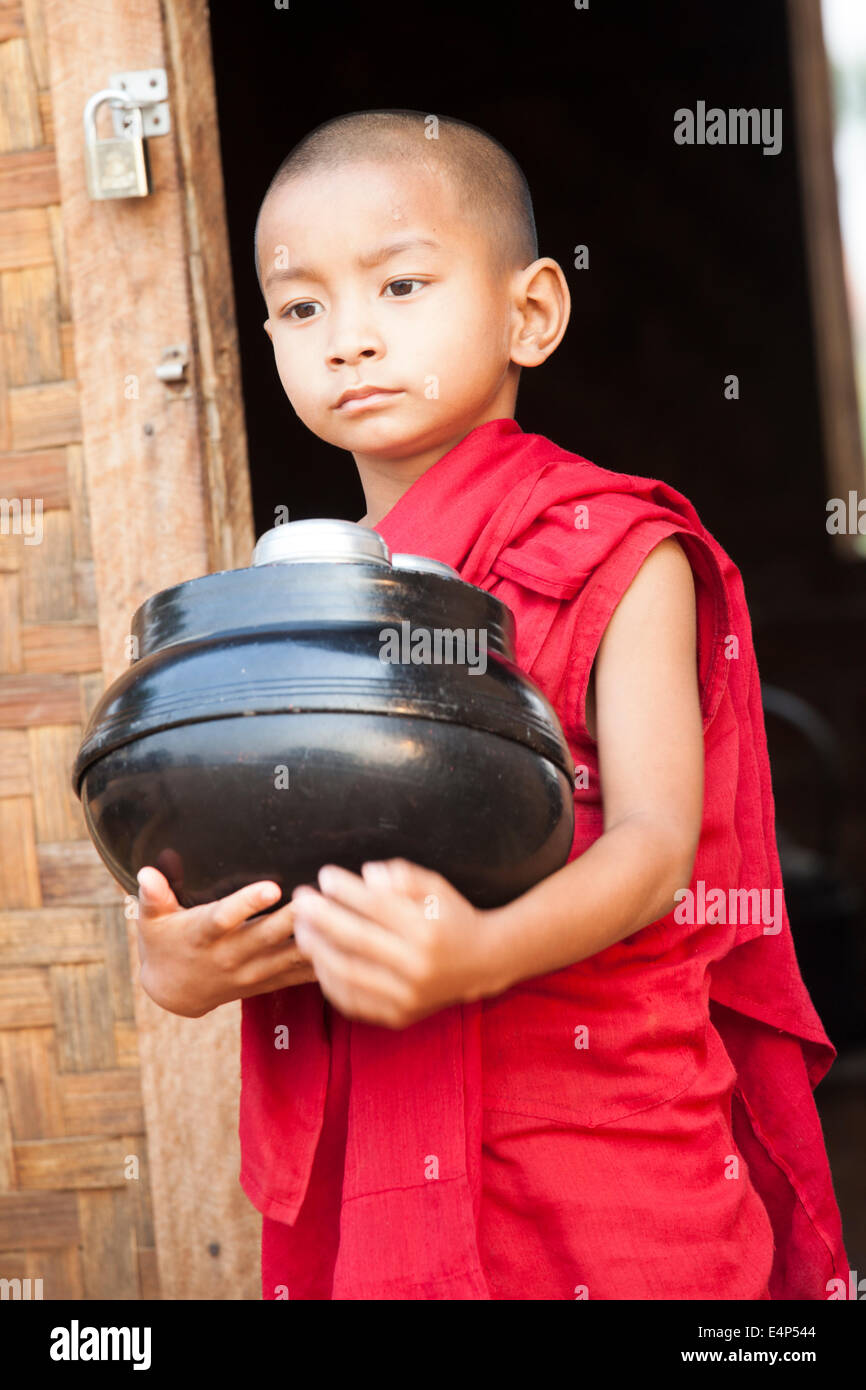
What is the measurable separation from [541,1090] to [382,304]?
68cm

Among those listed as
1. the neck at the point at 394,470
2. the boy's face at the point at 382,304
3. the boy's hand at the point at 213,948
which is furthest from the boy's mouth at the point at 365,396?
the boy's hand at the point at 213,948

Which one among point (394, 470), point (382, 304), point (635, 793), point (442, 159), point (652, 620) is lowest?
point (635, 793)

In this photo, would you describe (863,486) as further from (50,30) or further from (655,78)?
(50,30)

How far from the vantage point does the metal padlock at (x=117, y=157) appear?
5.82 feet

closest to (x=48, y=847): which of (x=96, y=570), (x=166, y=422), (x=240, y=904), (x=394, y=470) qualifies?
(x=96, y=570)

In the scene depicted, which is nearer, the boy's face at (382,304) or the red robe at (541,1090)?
the red robe at (541,1090)

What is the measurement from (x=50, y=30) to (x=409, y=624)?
1241 millimetres

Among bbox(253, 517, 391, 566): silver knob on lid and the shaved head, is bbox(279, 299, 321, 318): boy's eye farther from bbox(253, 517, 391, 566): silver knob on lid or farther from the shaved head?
bbox(253, 517, 391, 566): silver knob on lid

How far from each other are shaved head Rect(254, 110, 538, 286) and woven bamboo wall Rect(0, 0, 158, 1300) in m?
0.59

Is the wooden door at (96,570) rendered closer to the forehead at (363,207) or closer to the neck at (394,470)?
the neck at (394,470)

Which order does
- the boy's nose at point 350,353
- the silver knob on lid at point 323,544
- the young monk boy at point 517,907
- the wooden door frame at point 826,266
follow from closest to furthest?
the silver knob on lid at point 323,544 → the young monk boy at point 517,907 → the boy's nose at point 350,353 → the wooden door frame at point 826,266

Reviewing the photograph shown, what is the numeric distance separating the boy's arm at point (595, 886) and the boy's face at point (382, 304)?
0.25m

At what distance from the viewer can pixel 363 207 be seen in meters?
1.27

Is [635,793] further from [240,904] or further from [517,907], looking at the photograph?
[240,904]
